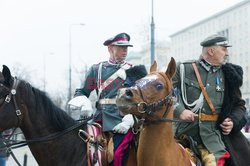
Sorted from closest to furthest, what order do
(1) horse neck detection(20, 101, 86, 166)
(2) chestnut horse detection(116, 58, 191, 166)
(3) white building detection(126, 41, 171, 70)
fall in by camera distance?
(2) chestnut horse detection(116, 58, 191, 166) < (1) horse neck detection(20, 101, 86, 166) < (3) white building detection(126, 41, 171, 70)

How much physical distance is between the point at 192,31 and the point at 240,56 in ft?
91.3

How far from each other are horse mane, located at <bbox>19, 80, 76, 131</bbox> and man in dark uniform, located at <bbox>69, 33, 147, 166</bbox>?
1.28 ft

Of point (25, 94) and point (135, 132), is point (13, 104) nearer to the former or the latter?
point (25, 94)

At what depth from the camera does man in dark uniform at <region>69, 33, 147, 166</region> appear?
6680 millimetres

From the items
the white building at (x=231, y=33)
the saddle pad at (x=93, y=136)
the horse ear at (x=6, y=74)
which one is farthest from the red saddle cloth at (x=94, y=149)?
the white building at (x=231, y=33)

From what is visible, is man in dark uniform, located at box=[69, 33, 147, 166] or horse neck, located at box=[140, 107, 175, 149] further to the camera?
man in dark uniform, located at box=[69, 33, 147, 166]

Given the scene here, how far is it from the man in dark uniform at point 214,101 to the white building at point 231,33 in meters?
74.5

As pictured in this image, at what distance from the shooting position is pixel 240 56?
90812 millimetres

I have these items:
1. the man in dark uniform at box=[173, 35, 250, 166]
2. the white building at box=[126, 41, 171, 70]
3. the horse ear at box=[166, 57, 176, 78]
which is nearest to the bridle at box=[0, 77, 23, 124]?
the horse ear at box=[166, 57, 176, 78]

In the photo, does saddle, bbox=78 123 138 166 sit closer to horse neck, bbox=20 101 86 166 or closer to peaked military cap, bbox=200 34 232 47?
horse neck, bbox=20 101 86 166

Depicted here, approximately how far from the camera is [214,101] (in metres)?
6.91

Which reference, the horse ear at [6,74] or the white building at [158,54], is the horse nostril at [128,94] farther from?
the white building at [158,54]

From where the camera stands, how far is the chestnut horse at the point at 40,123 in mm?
6199

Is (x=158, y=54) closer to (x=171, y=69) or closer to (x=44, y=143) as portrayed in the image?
(x=44, y=143)
